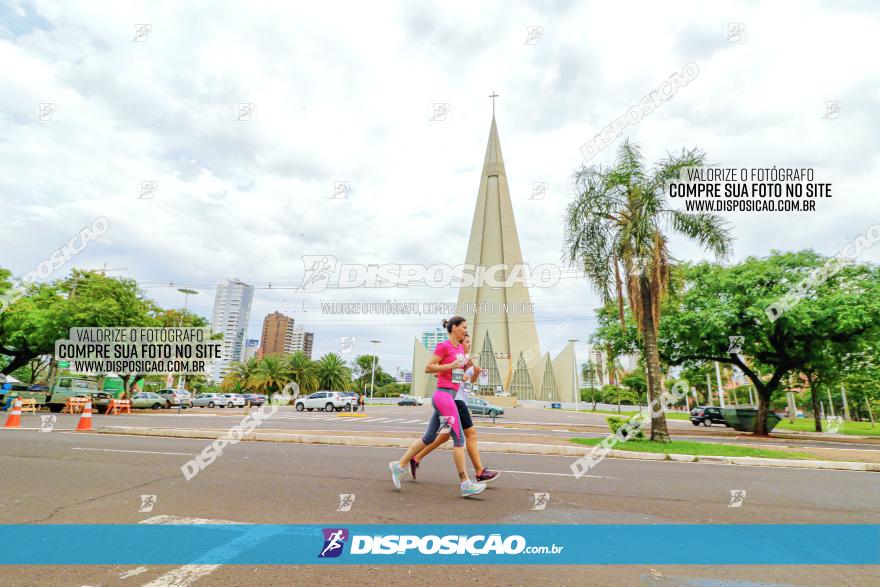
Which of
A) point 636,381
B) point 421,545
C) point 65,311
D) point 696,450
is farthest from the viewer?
point 636,381

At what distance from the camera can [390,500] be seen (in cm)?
454

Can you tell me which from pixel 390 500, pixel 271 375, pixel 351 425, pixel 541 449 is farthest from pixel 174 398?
pixel 390 500

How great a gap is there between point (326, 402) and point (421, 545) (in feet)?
101

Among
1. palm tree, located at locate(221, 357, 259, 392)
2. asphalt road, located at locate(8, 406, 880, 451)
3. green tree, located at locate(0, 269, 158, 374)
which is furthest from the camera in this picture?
palm tree, located at locate(221, 357, 259, 392)

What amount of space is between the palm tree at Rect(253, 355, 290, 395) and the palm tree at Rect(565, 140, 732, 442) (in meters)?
43.5

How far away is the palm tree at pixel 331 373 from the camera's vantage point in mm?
51688

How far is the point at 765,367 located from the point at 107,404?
109 feet

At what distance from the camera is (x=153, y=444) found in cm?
907

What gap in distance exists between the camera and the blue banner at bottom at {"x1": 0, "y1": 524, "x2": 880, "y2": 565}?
120 inches

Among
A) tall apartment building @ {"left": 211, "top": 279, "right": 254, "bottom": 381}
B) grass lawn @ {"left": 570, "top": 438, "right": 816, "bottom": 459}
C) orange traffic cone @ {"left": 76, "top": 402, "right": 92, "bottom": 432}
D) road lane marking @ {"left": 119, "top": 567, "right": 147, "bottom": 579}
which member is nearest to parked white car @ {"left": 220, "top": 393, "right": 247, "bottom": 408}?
orange traffic cone @ {"left": 76, "top": 402, "right": 92, "bottom": 432}

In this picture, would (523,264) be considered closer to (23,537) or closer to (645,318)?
(645,318)

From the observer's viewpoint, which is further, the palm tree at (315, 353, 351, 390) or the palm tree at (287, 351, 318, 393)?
the palm tree at (315, 353, 351, 390)

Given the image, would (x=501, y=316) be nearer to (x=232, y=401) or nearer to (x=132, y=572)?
(x=232, y=401)

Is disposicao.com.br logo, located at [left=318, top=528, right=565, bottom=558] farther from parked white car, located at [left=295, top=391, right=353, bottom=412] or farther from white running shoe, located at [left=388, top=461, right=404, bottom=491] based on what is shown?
parked white car, located at [left=295, top=391, right=353, bottom=412]
